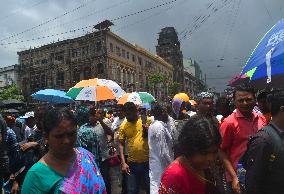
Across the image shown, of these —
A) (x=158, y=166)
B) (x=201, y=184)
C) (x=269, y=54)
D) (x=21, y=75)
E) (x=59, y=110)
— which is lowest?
(x=158, y=166)

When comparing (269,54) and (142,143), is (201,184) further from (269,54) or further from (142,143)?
(142,143)

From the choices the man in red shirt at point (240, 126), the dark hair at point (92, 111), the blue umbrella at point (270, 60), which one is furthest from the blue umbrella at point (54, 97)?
the blue umbrella at point (270, 60)

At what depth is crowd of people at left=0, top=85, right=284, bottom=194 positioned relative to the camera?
8.11 ft

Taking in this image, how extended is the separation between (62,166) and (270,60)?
2.23m

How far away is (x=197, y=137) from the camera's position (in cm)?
242

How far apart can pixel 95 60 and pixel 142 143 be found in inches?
2048

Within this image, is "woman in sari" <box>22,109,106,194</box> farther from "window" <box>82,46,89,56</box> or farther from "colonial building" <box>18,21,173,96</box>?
"window" <box>82,46,89,56</box>

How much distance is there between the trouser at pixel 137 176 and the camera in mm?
6516

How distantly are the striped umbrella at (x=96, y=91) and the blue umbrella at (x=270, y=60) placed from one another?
545cm

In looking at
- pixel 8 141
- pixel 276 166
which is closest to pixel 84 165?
A: pixel 276 166

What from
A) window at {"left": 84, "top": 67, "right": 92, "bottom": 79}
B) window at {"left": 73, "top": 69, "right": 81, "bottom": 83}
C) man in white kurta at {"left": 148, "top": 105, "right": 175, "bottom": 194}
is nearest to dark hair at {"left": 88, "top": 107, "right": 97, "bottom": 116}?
man in white kurta at {"left": 148, "top": 105, "right": 175, "bottom": 194}

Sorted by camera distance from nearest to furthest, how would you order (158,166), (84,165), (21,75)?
(84,165) → (158,166) → (21,75)

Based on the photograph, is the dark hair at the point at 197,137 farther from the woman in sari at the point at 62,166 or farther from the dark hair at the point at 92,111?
the dark hair at the point at 92,111

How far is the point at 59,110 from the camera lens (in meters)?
3.04
